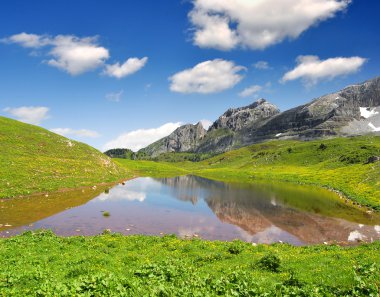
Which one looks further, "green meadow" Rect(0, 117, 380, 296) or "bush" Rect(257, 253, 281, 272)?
"bush" Rect(257, 253, 281, 272)

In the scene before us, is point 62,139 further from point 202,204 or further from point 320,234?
point 320,234

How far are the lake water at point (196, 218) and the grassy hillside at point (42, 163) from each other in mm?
6625

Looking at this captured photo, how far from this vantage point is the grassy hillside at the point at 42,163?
66062 millimetres

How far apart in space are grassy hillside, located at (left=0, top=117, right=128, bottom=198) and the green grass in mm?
35157

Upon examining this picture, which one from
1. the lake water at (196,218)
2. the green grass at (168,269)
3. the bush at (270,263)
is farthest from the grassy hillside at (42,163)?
the bush at (270,263)

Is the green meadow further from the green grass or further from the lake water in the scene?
the lake water

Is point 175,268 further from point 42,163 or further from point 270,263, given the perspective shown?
point 42,163

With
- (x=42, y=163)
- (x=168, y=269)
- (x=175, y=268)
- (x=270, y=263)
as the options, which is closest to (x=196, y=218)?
(x=270, y=263)

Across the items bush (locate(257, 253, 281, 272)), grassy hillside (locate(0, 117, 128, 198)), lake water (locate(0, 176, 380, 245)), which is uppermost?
grassy hillside (locate(0, 117, 128, 198))

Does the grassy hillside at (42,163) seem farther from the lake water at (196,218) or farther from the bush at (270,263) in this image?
the bush at (270,263)

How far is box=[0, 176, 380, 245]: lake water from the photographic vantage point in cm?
4216

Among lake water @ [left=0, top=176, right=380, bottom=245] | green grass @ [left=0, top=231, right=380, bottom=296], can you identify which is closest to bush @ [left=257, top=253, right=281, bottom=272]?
green grass @ [left=0, top=231, right=380, bottom=296]

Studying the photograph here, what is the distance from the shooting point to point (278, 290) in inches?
664

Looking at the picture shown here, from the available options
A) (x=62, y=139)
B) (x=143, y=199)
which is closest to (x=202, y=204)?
(x=143, y=199)
